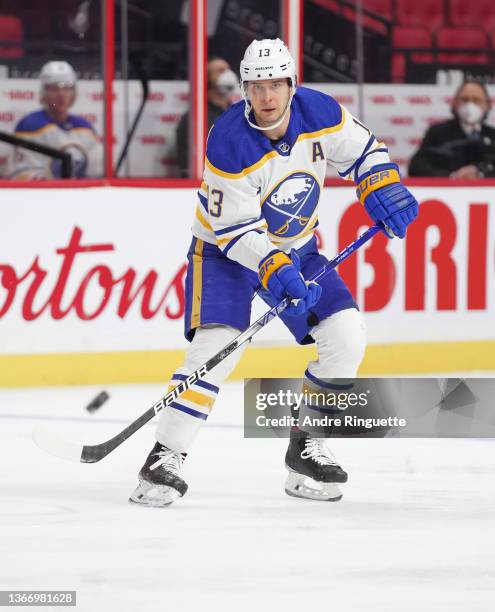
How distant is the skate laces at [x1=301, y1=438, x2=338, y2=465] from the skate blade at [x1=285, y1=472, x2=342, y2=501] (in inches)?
2.3

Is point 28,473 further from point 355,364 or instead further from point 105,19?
point 105,19

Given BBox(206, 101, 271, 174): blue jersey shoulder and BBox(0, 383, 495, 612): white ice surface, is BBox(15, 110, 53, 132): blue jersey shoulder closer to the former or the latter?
BBox(0, 383, 495, 612): white ice surface

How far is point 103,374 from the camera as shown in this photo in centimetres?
532

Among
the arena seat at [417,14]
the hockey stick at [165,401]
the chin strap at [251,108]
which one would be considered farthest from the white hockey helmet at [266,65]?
the arena seat at [417,14]

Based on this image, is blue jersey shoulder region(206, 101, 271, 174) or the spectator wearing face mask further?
the spectator wearing face mask

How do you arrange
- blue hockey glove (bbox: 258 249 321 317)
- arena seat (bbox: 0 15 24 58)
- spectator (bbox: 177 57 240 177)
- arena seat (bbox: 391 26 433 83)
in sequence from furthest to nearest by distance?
1. arena seat (bbox: 391 26 433 83)
2. spectator (bbox: 177 57 240 177)
3. arena seat (bbox: 0 15 24 58)
4. blue hockey glove (bbox: 258 249 321 317)

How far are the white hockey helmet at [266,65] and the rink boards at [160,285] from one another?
6.41 ft

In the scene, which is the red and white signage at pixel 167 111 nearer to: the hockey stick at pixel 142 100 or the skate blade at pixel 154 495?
the hockey stick at pixel 142 100

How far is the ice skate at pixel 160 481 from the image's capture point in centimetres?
348

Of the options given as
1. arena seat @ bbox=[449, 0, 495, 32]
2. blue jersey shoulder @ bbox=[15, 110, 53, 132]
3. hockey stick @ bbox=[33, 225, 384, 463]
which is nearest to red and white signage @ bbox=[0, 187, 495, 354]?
blue jersey shoulder @ bbox=[15, 110, 53, 132]

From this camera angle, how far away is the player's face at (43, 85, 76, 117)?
536cm

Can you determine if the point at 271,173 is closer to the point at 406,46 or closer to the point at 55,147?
the point at 55,147

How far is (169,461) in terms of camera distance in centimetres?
354

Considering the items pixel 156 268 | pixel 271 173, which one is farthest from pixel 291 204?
pixel 156 268
